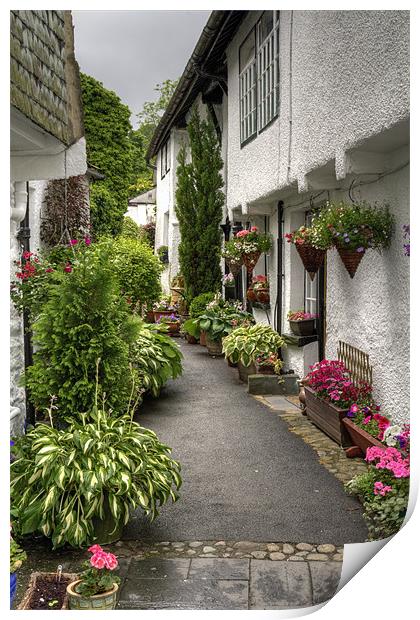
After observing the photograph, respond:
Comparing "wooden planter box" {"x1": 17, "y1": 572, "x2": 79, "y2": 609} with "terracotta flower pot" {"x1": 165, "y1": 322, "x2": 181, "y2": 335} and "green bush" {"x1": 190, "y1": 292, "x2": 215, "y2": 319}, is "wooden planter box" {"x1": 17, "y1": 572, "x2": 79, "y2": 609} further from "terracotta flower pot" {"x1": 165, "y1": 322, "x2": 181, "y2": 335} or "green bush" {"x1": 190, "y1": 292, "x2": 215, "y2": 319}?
"terracotta flower pot" {"x1": 165, "y1": 322, "x2": 181, "y2": 335}

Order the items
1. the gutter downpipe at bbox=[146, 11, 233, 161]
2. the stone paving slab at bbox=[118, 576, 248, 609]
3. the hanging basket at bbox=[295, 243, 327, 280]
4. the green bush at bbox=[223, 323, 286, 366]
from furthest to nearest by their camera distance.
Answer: the green bush at bbox=[223, 323, 286, 366], the gutter downpipe at bbox=[146, 11, 233, 161], the hanging basket at bbox=[295, 243, 327, 280], the stone paving slab at bbox=[118, 576, 248, 609]

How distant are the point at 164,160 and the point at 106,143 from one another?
1197 centimetres

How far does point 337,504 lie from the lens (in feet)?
16.2

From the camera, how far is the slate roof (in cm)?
328

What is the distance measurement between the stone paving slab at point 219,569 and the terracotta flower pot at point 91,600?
582 millimetres

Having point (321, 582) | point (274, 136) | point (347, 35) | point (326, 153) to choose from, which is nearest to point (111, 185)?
point (274, 136)

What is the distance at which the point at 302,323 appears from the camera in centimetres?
841

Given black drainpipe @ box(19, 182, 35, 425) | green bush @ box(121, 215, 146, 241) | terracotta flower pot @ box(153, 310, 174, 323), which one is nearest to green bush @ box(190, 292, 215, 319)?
terracotta flower pot @ box(153, 310, 174, 323)

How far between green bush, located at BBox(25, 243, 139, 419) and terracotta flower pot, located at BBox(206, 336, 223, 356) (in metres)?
6.50

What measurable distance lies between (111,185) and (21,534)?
6055 millimetres

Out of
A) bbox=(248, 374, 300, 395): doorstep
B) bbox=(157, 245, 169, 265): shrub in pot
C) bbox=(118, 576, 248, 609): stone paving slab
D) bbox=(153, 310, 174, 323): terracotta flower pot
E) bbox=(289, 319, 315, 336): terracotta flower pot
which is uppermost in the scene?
bbox=(157, 245, 169, 265): shrub in pot

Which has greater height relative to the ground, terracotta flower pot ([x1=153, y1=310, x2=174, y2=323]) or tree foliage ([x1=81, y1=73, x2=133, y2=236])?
tree foliage ([x1=81, y1=73, x2=133, y2=236])

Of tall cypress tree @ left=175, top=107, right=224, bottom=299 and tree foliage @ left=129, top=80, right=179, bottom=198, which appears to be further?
tall cypress tree @ left=175, top=107, right=224, bottom=299

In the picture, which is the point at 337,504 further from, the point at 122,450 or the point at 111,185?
the point at 111,185
